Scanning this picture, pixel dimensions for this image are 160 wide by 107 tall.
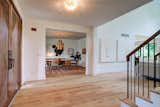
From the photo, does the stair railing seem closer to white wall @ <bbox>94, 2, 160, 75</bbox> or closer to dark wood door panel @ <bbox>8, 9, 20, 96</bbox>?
white wall @ <bbox>94, 2, 160, 75</bbox>

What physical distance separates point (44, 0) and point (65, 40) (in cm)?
803

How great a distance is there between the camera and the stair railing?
7.43 feet

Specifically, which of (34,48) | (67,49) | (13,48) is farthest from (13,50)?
(67,49)

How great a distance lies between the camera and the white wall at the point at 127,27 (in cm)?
662

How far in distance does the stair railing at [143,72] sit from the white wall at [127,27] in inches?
57.5

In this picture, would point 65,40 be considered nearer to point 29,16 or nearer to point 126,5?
point 29,16

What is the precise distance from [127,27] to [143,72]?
16.8ft

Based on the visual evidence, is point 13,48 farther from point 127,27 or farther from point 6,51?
point 127,27

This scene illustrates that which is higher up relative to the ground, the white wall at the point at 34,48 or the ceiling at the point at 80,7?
the ceiling at the point at 80,7

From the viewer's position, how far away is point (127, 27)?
749 centimetres

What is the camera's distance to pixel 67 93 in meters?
3.30

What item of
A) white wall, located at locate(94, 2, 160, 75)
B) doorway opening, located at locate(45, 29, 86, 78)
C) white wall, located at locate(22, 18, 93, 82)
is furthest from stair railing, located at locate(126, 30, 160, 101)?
doorway opening, located at locate(45, 29, 86, 78)

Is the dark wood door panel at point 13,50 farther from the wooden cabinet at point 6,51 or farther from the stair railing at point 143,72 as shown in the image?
the stair railing at point 143,72

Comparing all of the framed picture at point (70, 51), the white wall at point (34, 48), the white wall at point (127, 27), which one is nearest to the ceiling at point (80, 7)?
the white wall at point (34, 48)
